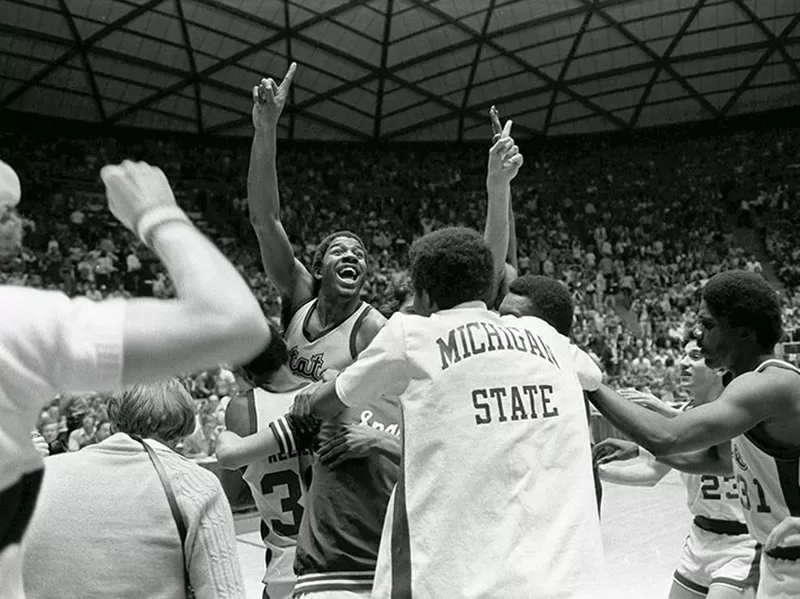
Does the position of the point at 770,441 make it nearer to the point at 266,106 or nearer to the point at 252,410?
the point at 252,410

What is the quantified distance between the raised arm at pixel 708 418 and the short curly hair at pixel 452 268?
590 mm

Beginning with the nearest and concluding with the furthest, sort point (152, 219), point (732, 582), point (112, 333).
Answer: point (112, 333)
point (152, 219)
point (732, 582)

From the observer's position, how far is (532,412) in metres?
2.23

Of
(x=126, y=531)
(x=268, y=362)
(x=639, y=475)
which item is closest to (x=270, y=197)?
(x=268, y=362)

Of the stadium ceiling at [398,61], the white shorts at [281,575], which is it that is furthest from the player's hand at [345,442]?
the stadium ceiling at [398,61]

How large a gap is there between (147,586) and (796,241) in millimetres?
24104

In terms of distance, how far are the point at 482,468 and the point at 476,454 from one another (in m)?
0.04

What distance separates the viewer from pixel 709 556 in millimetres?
4234

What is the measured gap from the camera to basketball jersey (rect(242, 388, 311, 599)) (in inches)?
118

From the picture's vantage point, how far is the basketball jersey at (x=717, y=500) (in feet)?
14.0

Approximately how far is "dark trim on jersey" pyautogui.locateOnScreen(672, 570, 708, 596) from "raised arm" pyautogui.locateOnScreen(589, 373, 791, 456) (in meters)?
1.91

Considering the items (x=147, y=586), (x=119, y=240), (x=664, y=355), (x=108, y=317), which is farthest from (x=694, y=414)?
(x=119, y=240)

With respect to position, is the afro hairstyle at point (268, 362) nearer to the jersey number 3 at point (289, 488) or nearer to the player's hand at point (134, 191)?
the jersey number 3 at point (289, 488)

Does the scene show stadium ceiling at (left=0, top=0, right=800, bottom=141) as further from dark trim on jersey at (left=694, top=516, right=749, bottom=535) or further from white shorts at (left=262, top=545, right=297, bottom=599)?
white shorts at (left=262, top=545, right=297, bottom=599)
